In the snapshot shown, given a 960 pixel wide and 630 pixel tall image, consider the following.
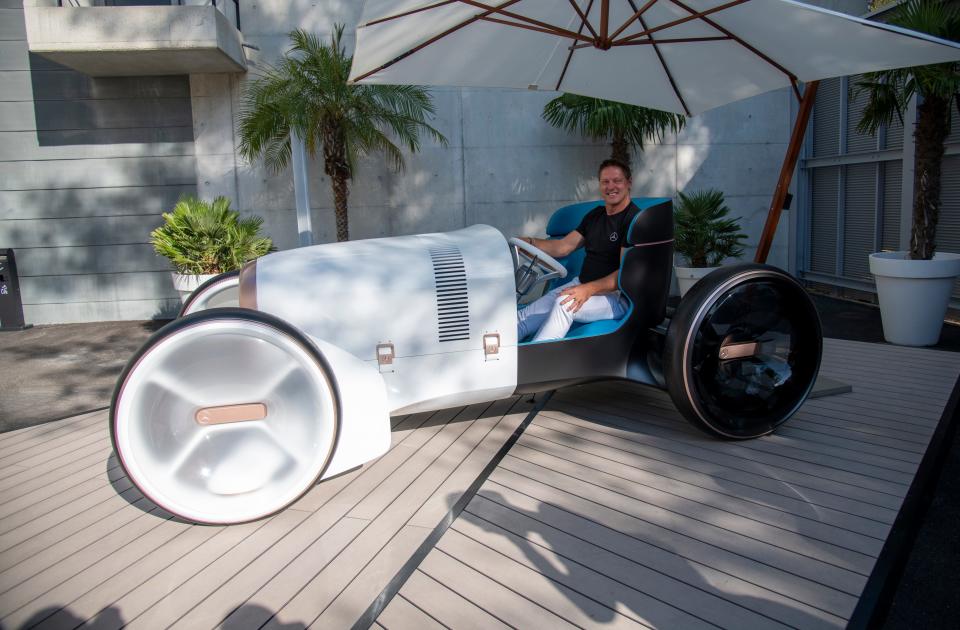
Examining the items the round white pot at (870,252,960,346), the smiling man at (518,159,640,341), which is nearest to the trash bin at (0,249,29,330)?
the smiling man at (518,159,640,341)

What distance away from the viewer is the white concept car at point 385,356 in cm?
230

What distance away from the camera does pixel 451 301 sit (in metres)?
2.85

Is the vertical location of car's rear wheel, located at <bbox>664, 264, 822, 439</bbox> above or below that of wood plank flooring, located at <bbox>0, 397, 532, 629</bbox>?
above

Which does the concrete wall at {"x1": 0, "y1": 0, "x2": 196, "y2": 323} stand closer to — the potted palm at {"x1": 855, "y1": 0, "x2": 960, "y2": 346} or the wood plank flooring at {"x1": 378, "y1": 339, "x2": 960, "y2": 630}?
the wood plank flooring at {"x1": 378, "y1": 339, "x2": 960, "y2": 630}

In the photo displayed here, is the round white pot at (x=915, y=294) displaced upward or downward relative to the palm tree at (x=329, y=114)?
downward

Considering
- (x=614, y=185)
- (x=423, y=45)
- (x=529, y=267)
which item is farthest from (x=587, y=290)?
(x=423, y=45)

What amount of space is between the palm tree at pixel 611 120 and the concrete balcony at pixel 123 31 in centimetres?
355

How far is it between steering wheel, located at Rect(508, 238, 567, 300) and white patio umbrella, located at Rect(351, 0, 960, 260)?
120 centimetres

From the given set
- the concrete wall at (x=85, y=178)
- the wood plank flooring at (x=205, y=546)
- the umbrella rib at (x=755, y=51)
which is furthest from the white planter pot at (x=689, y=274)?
the concrete wall at (x=85, y=178)

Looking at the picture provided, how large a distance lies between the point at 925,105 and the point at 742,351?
3.22 m

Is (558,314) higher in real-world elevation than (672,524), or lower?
higher

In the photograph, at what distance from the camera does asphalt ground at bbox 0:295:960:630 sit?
1.95 metres

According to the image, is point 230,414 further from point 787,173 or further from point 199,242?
point 199,242

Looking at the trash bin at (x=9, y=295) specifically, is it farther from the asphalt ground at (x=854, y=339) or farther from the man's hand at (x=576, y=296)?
the man's hand at (x=576, y=296)
